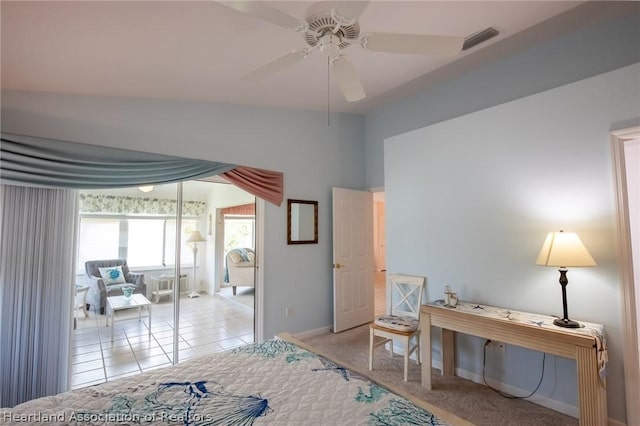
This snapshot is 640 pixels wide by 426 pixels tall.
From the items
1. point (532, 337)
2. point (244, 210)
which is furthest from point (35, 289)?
point (532, 337)

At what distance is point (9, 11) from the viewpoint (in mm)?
1620

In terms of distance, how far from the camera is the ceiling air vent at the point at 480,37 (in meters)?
2.54

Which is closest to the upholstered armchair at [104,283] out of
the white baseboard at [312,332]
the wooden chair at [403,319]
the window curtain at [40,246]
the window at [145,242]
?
the window at [145,242]

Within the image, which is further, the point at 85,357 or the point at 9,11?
the point at 85,357

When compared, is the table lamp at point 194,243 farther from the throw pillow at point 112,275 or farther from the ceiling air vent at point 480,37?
the ceiling air vent at point 480,37

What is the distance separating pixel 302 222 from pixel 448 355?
2262 millimetres

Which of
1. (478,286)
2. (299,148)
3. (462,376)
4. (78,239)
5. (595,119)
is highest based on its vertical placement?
(299,148)

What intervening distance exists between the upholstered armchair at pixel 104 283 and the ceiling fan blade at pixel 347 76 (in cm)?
271

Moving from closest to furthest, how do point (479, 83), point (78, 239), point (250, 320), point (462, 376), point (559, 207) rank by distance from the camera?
point (559, 207)
point (78, 239)
point (462, 376)
point (479, 83)
point (250, 320)

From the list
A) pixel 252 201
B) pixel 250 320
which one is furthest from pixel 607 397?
pixel 252 201

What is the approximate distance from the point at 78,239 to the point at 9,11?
1812 mm

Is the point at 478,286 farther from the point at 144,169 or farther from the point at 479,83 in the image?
the point at 144,169

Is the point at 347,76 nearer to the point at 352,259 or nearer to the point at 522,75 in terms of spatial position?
the point at 522,75

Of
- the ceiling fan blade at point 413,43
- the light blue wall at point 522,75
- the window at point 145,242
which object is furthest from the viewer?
the window at point 145,242
